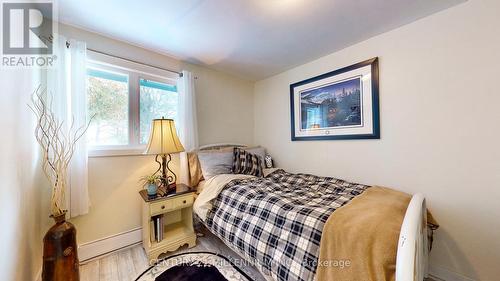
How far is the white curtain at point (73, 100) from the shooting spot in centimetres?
158

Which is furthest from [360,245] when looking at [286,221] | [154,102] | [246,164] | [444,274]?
[154,102]

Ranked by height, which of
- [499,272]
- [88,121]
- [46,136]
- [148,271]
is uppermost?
[88,121]

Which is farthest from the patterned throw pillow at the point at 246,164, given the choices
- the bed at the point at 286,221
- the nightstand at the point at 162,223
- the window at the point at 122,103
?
the window at the point at 122,103

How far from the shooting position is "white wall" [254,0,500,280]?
4.62 feet

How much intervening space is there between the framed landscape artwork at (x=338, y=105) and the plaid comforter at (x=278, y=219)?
2.14ft

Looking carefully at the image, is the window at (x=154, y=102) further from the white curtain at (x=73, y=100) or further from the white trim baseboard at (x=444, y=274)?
the white trim baseboard at (x=444, y=274)

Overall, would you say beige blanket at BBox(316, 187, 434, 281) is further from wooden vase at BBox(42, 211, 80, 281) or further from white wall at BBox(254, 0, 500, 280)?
wooden vase at BBox(42, 211, 80, 281)

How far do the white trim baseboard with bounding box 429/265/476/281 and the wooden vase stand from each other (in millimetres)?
2894

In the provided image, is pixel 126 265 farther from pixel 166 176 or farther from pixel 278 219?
pixel 278 219

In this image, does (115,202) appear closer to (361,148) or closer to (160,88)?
(160,88)

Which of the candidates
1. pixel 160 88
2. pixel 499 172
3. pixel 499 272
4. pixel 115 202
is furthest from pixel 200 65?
pixel 499 272

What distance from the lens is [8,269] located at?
0.99 metres

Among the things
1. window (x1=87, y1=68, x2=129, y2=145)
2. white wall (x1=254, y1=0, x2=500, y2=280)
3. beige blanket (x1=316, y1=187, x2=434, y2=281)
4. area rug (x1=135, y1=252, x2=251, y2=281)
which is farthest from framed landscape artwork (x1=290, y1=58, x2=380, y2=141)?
window (x1=87, y1=68, x2=129, y2=145)

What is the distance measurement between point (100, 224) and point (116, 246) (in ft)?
0.94
